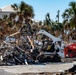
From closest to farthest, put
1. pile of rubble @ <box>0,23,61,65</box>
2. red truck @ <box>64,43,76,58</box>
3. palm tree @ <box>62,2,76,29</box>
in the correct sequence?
pile of rubble @ <box>0,23,61,65</box> → red truck @ <box>64,43,76,58</box> → palm tree @ <box>62,2,76,29</box>

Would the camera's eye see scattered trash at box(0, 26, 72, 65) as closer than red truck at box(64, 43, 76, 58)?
Yes

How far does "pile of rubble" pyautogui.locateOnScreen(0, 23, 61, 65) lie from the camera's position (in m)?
25.3

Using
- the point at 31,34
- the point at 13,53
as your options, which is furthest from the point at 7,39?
the point at 13,53

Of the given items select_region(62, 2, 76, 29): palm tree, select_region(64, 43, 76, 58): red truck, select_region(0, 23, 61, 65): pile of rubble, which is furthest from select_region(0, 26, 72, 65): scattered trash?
select_region(62, 2, 76, 29): palm tree

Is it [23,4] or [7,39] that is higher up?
[23,4]

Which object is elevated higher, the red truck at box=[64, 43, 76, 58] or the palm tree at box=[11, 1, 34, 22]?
the palm tree at box=[11, 1, 34, 22]

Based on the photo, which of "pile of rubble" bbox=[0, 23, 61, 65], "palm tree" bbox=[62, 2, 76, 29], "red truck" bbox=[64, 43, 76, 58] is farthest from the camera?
Result: "palm tree" bbox=[62, 2, 76, 29]

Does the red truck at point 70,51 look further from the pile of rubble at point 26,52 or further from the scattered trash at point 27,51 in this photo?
the pile of rubble at point 26,52

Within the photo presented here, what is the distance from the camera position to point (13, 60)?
2505 centimetres

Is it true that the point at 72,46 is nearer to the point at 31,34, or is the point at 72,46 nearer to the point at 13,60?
the point at 31,34

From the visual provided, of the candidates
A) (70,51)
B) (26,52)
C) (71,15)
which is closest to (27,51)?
(26,52)

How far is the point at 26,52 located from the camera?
2653 centimetres

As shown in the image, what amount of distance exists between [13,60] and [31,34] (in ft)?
15.4

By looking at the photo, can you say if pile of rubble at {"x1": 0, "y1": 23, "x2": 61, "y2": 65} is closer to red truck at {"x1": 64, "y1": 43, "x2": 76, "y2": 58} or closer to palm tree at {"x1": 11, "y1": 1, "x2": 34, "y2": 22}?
red truck at {"x1": 64, "y1": 43, "x2": 76, "y2": 58}
